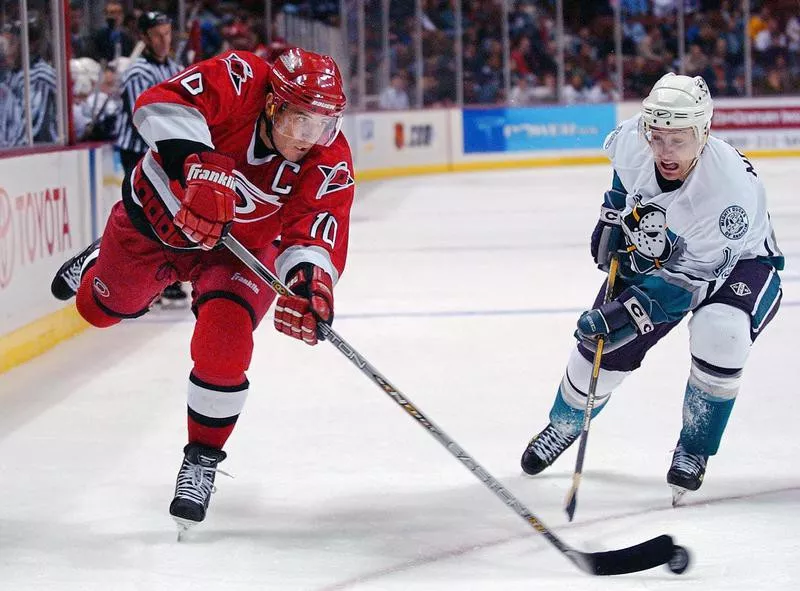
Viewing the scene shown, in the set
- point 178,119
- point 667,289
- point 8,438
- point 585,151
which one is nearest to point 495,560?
point 667,289

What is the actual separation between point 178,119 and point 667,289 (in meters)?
1.06

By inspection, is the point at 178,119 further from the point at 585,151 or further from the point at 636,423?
the point at 585,151

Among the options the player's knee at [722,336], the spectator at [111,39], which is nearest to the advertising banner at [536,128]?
the spectator at [111,39]

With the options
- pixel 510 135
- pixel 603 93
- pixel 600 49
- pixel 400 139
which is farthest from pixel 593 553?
pixel 600 49

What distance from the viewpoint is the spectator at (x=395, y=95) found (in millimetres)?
13039

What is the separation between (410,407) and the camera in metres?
2.43

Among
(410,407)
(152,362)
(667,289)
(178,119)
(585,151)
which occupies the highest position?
(178,119)

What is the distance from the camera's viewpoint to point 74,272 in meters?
3.19

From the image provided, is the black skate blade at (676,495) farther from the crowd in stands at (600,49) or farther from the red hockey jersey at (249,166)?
the crowd in stands at (600,49)

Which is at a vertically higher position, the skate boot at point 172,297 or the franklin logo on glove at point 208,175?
the franklin logo on glove at point 208,175

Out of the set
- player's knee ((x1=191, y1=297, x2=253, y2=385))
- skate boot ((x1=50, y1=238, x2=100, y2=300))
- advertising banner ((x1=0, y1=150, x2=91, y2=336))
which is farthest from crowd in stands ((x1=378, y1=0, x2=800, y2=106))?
player's knee ((x1=191, y1=297, x2=253, y2=385))

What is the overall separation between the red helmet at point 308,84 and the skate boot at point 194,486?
721mm

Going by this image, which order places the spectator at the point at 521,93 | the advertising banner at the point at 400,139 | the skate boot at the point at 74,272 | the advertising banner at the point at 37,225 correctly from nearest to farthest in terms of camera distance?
the skate boot at the point at 74,272, the advertising banner at the point at 37,225, the advertising banner at the point at 400,139, the spectator at the point at 521,93

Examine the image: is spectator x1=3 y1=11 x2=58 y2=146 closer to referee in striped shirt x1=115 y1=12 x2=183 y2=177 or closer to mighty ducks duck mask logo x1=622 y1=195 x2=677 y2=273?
referee in striped shirt x1=115 y1=12 x2=183 y2=177
